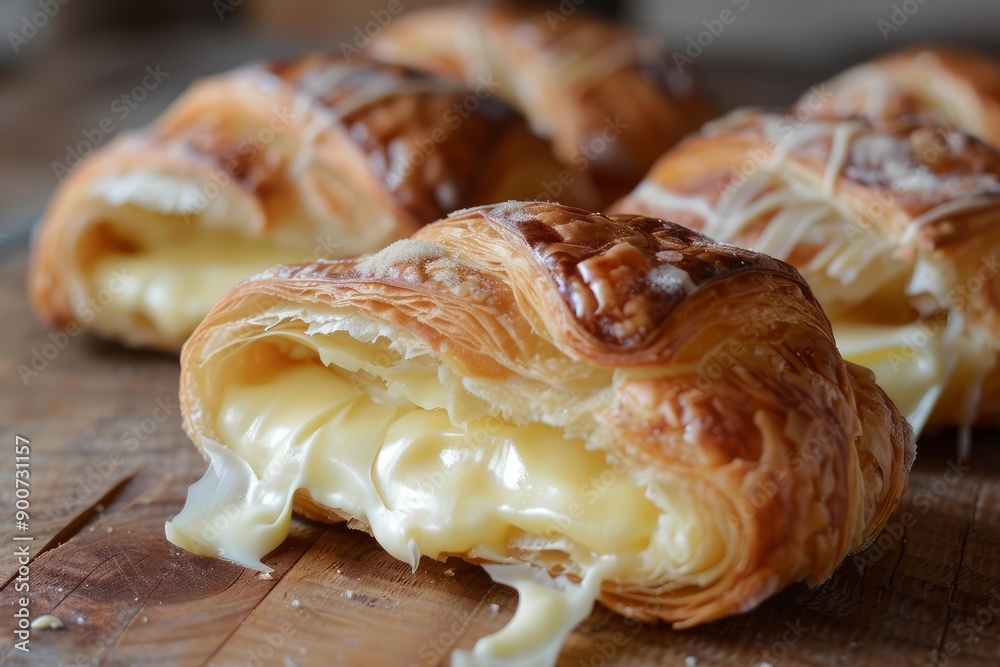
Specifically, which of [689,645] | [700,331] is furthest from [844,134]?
[689,645]

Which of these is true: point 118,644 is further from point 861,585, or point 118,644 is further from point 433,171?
point 433,171

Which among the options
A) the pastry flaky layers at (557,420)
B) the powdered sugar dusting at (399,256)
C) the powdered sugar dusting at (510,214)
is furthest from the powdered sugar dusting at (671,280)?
the powdered sugar dusting at (399,256)

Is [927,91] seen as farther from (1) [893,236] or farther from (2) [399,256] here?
(2) [399,256]

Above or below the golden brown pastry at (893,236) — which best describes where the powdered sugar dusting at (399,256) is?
above

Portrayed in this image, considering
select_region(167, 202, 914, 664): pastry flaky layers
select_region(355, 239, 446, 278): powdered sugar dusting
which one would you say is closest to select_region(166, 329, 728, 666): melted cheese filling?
select_region(167, 202, 914, 664): pastry flaky layers

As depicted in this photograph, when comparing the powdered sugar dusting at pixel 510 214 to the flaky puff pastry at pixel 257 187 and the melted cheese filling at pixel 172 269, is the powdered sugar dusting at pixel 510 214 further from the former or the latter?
the melted cheese filling at pixel 172 269

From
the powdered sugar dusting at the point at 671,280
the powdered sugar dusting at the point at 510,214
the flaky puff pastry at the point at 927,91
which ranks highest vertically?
the powdered sugar dusting at the point at 510,214

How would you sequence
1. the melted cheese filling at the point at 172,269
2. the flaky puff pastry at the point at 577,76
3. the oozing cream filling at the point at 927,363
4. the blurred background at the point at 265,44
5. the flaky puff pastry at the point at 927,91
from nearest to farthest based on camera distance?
the oozing cream filling at the point at 927,363 < the melted cheese filling at the point at 172,269 < the flaky puff pastry at the point at 927,91 < the flaky puff pastry at the point at 577,76 < the blurred background at the point at 265,44
